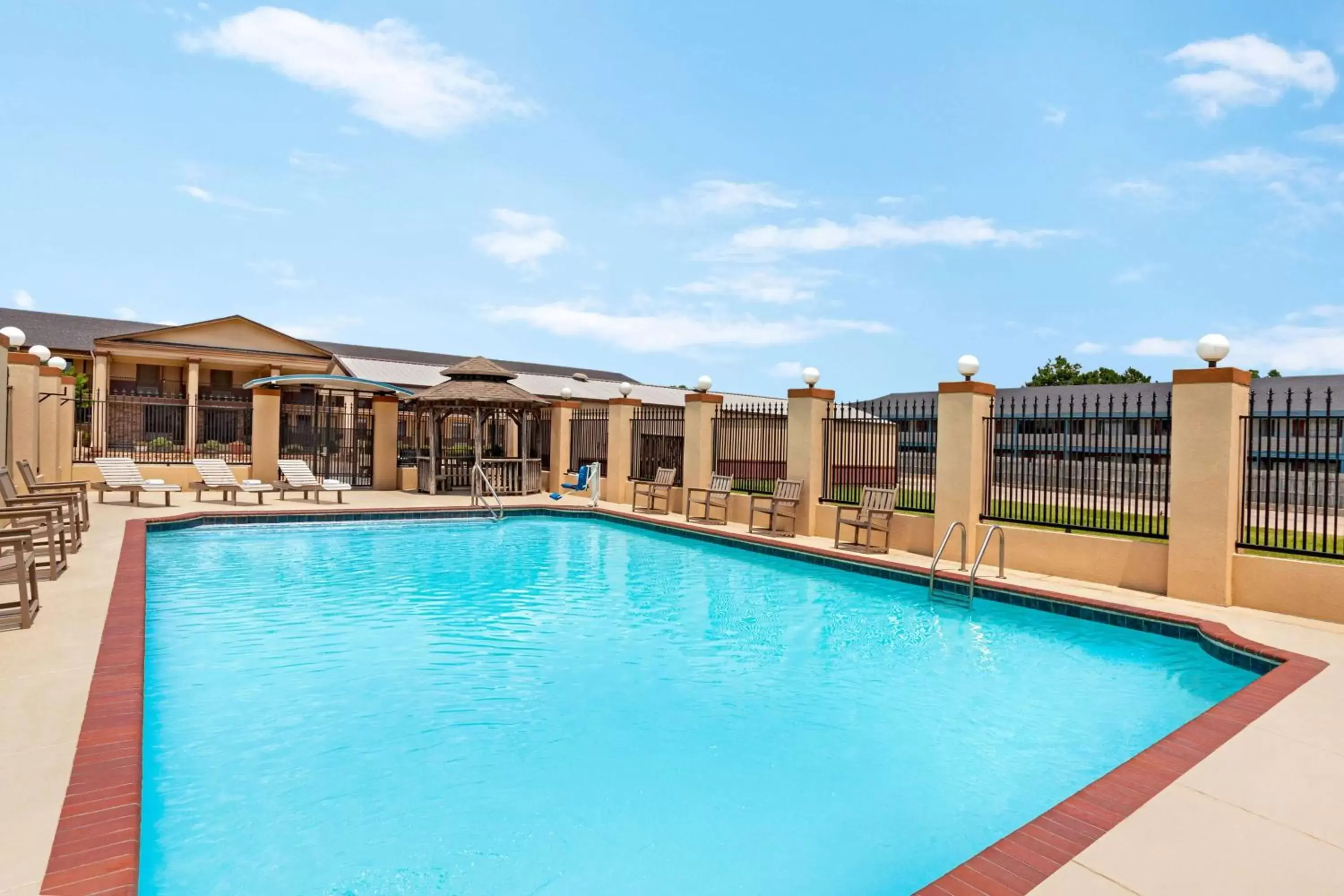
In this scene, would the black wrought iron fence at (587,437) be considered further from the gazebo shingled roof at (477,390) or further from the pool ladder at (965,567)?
the pool ladder at (965,567)

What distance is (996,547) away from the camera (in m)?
10.4

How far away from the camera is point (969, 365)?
10.5 meters

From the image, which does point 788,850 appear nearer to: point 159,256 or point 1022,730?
point 1022,730

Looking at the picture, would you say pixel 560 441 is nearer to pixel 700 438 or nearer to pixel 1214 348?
pixel 700 438

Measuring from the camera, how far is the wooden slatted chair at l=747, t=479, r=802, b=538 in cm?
1321

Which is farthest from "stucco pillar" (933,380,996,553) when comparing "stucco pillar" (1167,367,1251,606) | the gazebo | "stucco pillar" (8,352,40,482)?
"stucco pillar" (8,352,40,482)

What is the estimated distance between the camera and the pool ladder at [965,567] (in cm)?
884

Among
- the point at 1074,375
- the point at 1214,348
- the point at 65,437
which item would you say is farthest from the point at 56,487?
the point at 1074,375

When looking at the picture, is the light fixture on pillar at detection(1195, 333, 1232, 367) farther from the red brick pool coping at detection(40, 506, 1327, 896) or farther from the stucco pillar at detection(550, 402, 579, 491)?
the stucco pillar at detection(550, 402, 579, 491)

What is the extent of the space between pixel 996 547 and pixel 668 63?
10.2 m

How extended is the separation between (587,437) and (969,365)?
11.5 metres

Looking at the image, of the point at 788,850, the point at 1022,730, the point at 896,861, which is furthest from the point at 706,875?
the point at 1022,730

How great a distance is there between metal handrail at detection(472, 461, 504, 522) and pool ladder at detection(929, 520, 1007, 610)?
9.29 metres

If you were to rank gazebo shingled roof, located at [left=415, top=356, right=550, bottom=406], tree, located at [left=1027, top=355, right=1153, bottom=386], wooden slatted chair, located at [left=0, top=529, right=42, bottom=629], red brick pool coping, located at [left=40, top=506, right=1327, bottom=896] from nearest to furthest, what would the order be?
red brick pool coping, located at [left=40, top=506, right=1327, bottom=896], wooden slatted chair, located at [left=0, top=529, right=42, bottom=629], gazebo shingled roof, located at [left=415, top=356, right=550, bottom=406], tree, located at [left=1027, top=355, right=1153, bottom=386]
